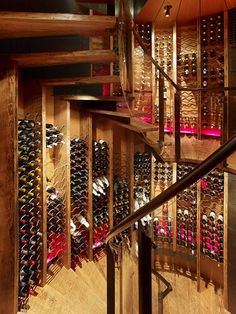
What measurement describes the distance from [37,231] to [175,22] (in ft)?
13.5

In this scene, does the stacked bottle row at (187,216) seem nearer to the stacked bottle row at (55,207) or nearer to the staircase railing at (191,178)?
the stacked bottle row at (55,207)

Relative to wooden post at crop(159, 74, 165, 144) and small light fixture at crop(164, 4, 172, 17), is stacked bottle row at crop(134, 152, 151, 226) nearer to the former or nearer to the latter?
wooden post at crop(159, 74, 165, 144)

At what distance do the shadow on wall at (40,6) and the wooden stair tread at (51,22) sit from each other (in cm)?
99

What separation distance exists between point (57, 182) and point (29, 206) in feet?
3.09

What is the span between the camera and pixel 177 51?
592cm

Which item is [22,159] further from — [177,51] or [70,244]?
[177,51]

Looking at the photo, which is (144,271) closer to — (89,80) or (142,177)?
(89,80)

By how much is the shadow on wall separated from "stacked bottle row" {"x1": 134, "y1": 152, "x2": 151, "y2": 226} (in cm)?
268

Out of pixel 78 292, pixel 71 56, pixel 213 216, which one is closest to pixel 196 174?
pixel 71 56

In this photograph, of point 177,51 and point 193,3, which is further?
point 177,51

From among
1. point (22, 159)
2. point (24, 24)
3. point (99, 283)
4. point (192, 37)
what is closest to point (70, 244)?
point (99, 283)

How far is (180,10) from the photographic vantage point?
5.38 metres

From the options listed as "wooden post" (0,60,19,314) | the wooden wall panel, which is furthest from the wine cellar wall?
Answer: "wooden post" (0,60,19,314)

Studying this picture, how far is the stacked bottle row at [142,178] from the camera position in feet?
19.9
